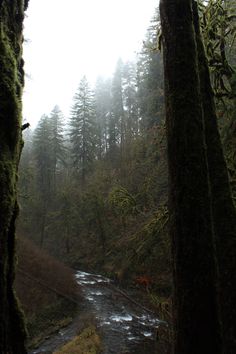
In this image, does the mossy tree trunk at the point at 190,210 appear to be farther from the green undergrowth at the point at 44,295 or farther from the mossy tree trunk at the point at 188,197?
the green undergrowth at the point at 44,295

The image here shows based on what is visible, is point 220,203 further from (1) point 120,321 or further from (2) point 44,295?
(2) point 44,295

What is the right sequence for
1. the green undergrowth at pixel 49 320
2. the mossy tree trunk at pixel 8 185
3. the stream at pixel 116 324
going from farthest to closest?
the green undergrowth at pixel 49 320 → the stream at pixel 116 324 → the mossy tree trunk at pixel 8 185

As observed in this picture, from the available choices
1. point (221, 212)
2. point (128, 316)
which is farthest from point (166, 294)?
point (221, 212)

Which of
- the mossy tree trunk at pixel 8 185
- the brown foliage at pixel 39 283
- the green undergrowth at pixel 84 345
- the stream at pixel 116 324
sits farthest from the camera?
the brown foliage at pixel 39 283

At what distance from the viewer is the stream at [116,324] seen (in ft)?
48.9

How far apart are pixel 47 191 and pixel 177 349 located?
43.1 meters

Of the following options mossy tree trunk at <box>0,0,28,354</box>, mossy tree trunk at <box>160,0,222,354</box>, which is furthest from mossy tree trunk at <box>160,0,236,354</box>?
mossy tree trunk at <box>0,0,28,354</box>

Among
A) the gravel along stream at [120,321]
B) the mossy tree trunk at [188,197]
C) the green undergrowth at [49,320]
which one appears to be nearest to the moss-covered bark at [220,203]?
the mossy tree trunk at [188,197]

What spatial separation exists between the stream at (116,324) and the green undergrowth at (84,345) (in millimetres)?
331

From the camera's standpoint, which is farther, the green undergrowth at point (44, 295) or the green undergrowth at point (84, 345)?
the green undergrowth at point (44, 295)

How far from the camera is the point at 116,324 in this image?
1775 centimetres

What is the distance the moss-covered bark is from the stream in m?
10.9

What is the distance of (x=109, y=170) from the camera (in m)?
46.3

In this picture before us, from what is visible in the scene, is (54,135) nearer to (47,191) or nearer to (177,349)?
(47,191)
